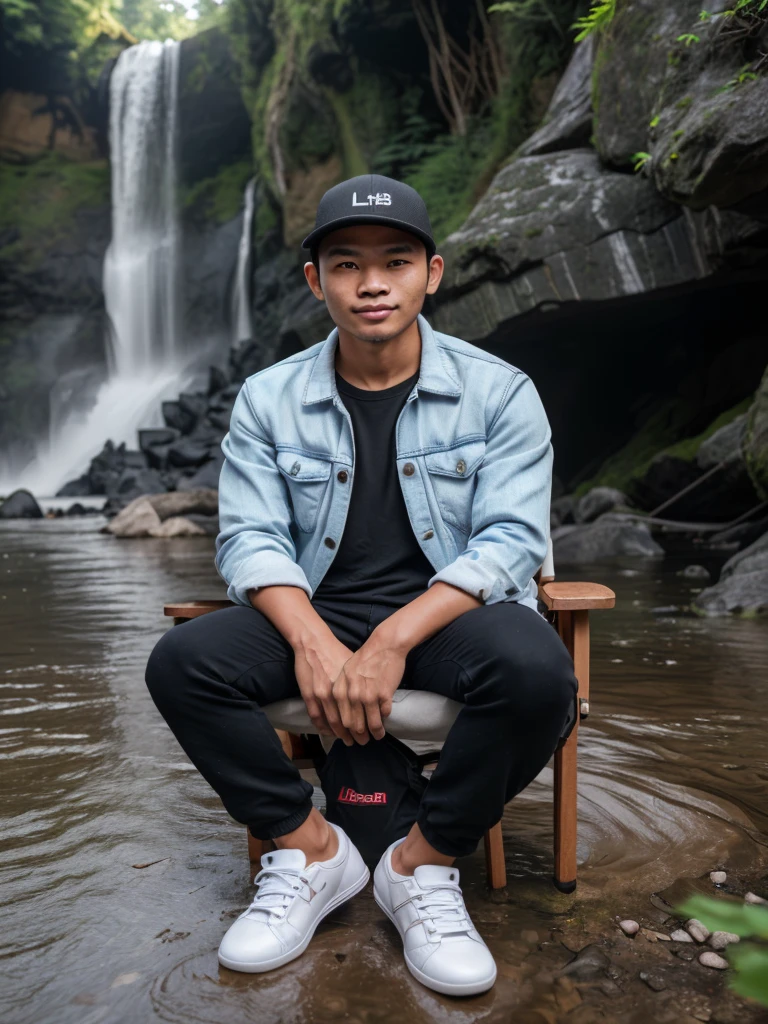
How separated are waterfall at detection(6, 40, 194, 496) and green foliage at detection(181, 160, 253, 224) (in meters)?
0.60

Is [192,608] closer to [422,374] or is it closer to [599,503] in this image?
[422,374]

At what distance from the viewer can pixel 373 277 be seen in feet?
7.36

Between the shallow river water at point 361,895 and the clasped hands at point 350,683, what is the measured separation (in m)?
0.45

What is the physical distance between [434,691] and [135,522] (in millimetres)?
11735

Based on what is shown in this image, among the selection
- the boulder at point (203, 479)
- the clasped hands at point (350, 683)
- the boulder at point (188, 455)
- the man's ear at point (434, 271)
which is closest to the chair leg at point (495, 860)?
the clasped hands at point (350, 683)

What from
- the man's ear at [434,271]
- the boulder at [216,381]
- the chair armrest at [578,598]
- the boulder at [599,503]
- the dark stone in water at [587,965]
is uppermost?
the boulder at [216,381]

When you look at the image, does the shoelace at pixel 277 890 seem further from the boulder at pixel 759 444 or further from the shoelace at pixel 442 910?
the boulder at pixel 759 444

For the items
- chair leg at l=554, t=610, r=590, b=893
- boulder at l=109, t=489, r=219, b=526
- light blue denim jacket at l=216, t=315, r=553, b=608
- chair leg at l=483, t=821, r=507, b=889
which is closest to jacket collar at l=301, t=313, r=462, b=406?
light blue denim jacket at l=216, t=315, r=553, b=608

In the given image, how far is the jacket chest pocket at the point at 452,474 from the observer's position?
7.43ft

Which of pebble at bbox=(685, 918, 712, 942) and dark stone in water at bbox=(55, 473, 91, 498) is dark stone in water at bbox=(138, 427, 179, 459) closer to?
dark stone in water at bbox=(55, 473, 91, 498)

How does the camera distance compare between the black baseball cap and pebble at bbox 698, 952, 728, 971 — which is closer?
pebble at bbox 698, 952, 728, 971

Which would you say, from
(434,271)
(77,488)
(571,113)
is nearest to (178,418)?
(77,488)

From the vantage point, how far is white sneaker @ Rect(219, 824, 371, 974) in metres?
1.81

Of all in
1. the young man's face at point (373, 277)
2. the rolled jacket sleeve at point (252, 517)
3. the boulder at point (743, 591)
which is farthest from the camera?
the boulder at point (743, 591)
